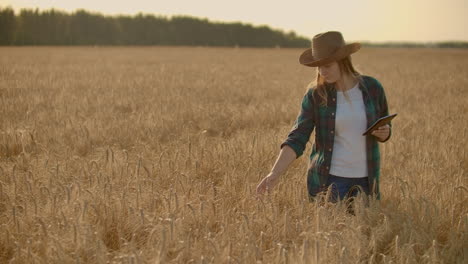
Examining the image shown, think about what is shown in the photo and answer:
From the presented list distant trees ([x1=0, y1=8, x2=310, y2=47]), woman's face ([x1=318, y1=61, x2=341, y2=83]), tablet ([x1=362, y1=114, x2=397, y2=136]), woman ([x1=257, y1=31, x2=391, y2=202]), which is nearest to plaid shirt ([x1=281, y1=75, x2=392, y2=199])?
woman ([x1=257, y1=31, x2=391, y2=202])

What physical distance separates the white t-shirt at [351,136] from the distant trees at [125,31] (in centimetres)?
6734

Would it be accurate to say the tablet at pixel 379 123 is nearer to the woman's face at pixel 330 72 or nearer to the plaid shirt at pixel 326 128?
the plaid shirt at pixel 326 128

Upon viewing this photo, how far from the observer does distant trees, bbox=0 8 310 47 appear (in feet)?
→ 214

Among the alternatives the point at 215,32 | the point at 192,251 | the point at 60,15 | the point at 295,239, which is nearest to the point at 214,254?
the point at 192,251

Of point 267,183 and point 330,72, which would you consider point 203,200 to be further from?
point 330,72

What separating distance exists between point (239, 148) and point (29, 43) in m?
67.1

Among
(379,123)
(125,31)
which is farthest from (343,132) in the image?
(125,31)

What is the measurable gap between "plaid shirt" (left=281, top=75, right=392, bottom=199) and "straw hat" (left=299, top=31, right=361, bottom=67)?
298 millimetres

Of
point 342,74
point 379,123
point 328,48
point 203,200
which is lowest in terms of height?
point 203,200

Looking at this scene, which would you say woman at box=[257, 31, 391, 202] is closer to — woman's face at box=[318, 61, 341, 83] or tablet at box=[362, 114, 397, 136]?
woman's face at box=[318, 61, 341, 83]

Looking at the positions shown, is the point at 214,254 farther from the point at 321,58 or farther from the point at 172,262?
the point at 321,58

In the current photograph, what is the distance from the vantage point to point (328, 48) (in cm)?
291

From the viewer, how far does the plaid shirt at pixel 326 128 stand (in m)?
3.12

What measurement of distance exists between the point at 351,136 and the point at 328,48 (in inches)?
25.6
